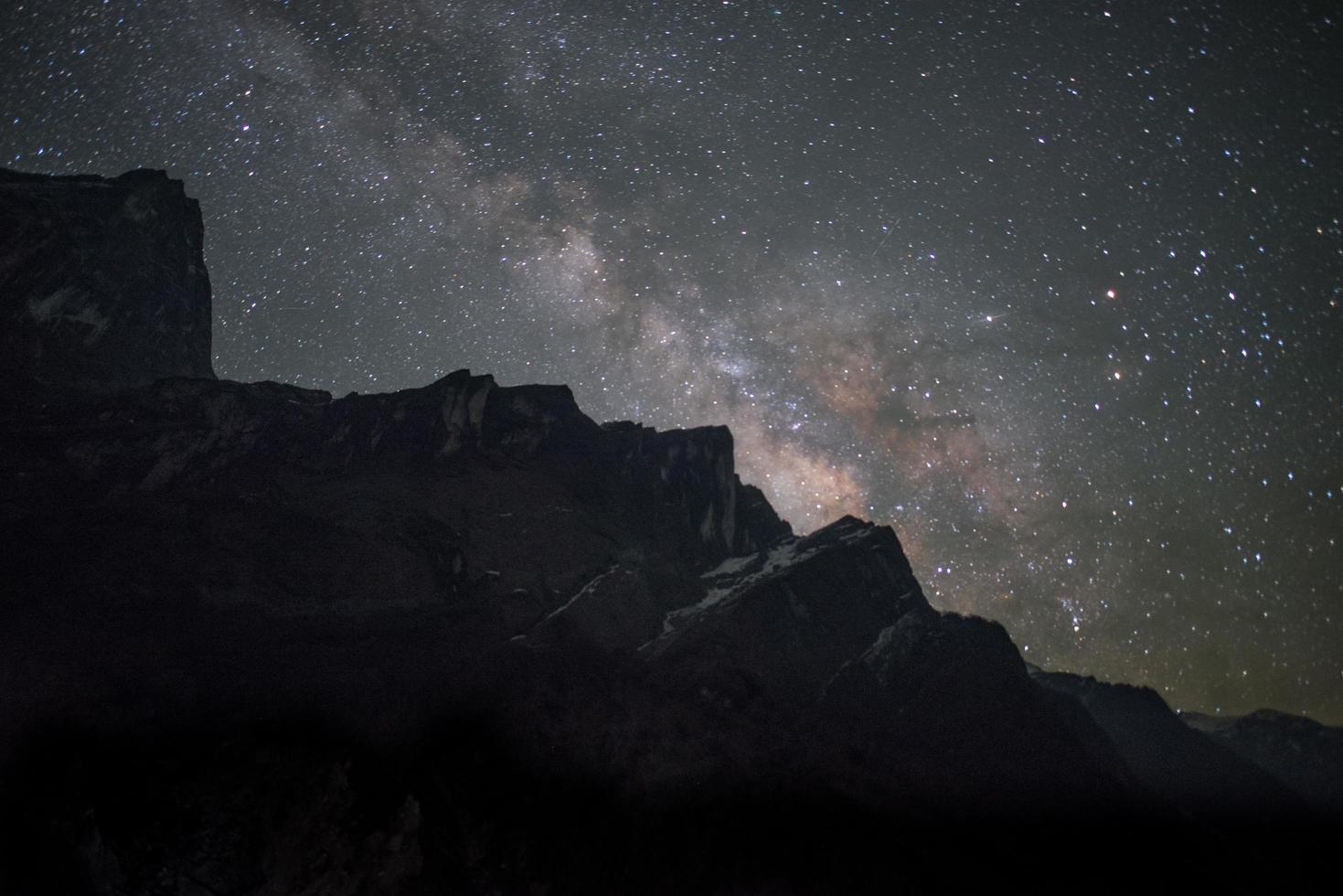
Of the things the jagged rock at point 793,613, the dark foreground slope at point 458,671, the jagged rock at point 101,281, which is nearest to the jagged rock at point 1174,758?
the dark foreground slope at point 458,671

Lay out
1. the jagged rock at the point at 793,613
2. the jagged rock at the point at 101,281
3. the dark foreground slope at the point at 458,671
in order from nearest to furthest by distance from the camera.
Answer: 1. the dark foreground slope at the point at 458,671
2. the jagged rock at the point at 101,281
3. the jagged rock at the point at 793,613

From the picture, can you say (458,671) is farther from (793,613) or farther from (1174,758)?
(1174,758)

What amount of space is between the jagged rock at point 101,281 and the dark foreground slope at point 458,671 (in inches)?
25.0

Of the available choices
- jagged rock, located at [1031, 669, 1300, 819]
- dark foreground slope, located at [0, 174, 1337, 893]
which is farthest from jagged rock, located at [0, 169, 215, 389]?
jagged rock, located at [1031, 669, 1300, 819]

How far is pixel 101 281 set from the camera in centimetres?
9844

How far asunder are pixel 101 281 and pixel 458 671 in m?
82.0

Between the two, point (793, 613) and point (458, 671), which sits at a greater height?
point (793, 613)

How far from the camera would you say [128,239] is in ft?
346

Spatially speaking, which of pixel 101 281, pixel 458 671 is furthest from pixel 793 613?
pixel 101 281

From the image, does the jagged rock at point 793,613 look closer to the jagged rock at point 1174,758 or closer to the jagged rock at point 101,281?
the jagged rock at point 1174,758

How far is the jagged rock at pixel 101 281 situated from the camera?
8900 cm

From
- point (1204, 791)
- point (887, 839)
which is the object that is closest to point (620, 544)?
point (887, 839)

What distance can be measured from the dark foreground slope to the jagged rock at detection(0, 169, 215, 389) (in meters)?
0.63

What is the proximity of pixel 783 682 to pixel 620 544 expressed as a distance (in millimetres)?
31271
